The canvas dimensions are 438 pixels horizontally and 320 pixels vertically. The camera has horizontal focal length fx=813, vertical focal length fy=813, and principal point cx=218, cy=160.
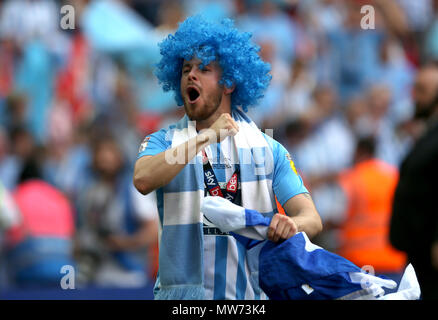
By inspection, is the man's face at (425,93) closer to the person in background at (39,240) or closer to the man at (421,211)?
the man at (421,211)

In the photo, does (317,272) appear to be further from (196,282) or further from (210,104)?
(210,104)

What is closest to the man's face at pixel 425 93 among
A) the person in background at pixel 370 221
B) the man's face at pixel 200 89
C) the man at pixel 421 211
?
the man at pixel 421 211

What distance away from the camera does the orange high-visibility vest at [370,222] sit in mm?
7297

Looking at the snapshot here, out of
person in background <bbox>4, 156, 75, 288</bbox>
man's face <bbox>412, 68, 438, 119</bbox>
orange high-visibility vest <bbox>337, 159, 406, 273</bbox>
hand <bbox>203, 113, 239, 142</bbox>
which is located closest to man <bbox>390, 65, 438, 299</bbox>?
man's face <bbox>412, 68, 438, 119</bbox>

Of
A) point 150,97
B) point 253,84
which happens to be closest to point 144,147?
point 253,84

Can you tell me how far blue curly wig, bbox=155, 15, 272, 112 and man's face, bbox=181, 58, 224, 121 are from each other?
0.11 ft

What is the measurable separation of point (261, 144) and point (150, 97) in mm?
5723

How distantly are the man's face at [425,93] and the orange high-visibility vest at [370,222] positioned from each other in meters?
2.16

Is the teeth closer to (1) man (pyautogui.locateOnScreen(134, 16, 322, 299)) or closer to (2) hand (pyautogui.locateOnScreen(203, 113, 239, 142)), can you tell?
(1) man (pyautogui.locateOnScreen(134, 16, 322, 299))

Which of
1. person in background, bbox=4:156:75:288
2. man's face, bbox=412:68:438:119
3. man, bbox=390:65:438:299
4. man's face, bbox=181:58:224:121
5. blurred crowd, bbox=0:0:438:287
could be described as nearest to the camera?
man's face, bbox=181:58:224:121

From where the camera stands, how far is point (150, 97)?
30.8ft

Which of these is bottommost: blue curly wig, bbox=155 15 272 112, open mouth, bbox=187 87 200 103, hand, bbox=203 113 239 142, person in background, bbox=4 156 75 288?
person in background, bbox=4 156 75 288

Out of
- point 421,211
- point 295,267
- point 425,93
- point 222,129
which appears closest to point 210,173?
point 222,129

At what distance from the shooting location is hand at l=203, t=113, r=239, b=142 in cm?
351
